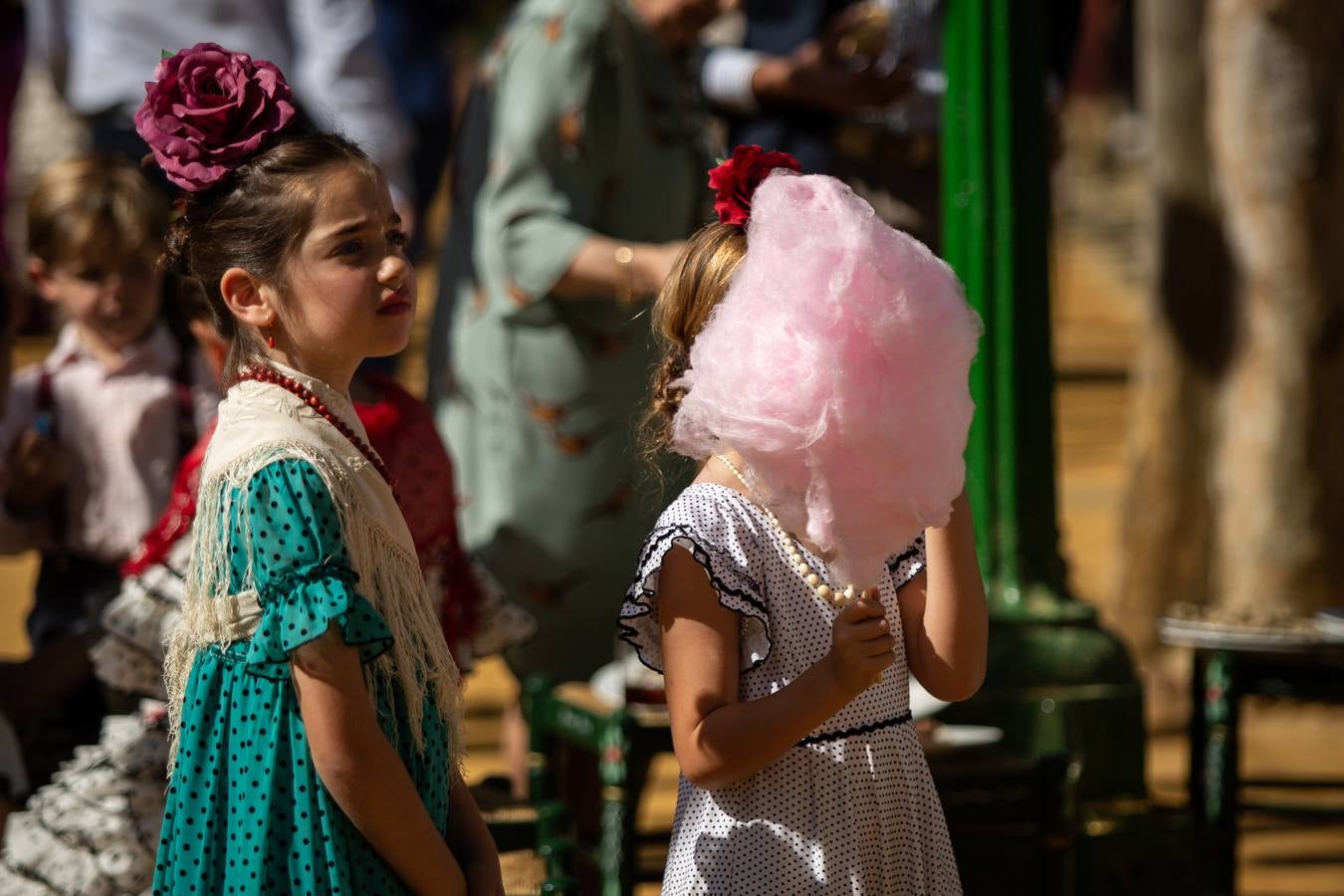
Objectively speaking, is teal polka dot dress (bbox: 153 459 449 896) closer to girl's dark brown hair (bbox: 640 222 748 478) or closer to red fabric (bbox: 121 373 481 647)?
girl's dark brown hair (bbox: 640 222 748 478)

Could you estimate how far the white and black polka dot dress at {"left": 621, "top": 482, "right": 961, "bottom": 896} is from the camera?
2.32m

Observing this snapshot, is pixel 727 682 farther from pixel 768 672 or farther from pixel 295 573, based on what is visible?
pixel 295 573

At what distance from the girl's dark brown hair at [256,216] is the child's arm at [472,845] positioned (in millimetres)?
605

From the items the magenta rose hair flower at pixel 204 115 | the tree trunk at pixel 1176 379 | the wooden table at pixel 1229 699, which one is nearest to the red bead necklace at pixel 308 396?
the magenta rose hair flower at pixel 204 115

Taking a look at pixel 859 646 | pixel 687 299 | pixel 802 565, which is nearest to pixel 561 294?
pixel 687 299

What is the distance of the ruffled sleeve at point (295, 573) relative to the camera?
6.77 feet

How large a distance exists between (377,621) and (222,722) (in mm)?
231

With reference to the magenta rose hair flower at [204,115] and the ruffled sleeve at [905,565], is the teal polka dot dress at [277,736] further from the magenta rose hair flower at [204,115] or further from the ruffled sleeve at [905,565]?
the ruffled sleeve at [905,565]

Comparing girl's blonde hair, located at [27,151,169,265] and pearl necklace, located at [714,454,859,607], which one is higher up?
girl's blonde hair, located at [27,151,169,265]

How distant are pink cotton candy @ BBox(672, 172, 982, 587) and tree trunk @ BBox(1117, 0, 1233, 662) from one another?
5165 millimetres

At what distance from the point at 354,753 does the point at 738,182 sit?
2.88 feet

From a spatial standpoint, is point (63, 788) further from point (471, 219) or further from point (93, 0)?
point (93, 0)

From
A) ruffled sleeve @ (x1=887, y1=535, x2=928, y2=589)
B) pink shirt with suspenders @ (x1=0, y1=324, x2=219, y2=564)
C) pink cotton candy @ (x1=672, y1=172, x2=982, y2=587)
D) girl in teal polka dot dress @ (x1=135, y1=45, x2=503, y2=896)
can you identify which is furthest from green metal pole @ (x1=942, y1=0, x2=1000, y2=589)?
girl in teal polka dot dress @ (x1=135, y1=45, x2=503, y2=896)

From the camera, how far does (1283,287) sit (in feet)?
22.0
